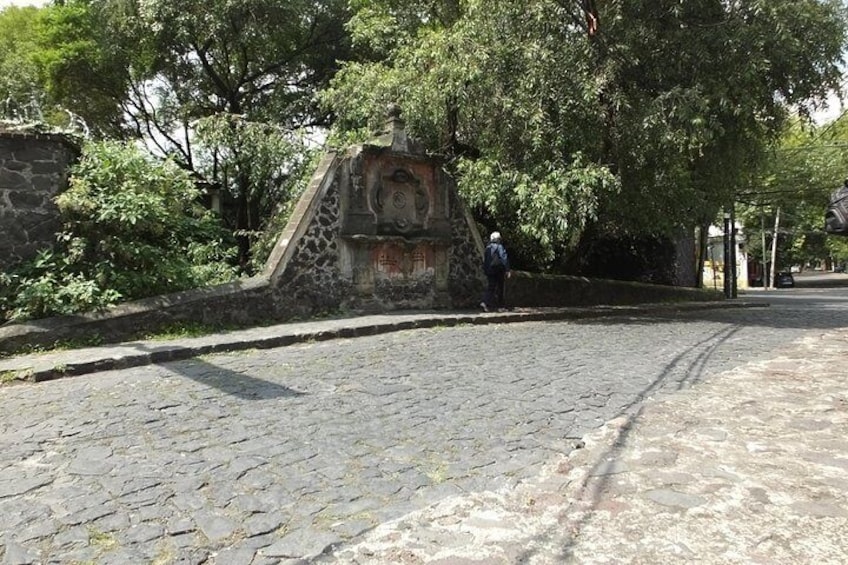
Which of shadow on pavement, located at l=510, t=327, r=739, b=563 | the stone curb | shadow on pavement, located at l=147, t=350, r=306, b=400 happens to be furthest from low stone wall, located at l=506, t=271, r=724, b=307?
shadow on pavement, located at l=147, t=350, r=306, b=400

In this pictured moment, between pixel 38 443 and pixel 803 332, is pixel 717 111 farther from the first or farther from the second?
pixel 38 443

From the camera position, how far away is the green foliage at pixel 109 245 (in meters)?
8.56

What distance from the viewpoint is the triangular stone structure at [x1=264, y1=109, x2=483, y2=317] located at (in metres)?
11.3

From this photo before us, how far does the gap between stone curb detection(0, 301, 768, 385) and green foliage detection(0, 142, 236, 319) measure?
983 millimetres

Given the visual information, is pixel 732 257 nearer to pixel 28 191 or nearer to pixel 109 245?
pixel 109 245

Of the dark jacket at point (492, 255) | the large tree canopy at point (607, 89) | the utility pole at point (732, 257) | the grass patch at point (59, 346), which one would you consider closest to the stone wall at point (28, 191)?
the grass patch at point (59, 346)

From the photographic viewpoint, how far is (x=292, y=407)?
5.59m

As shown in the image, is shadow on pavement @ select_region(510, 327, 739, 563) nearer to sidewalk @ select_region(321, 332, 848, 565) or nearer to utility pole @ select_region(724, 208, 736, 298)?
sidewalk @ select_region(321, 332, 848, 565)

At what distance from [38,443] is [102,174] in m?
6.04

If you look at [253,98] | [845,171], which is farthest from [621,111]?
[845,171]

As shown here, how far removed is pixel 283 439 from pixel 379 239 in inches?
300

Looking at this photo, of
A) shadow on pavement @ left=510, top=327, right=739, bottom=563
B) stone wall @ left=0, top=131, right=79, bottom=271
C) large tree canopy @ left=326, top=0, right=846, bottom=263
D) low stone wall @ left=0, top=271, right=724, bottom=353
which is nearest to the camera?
shadow on pavement @ left=510, top=327, right=739, bottom=563

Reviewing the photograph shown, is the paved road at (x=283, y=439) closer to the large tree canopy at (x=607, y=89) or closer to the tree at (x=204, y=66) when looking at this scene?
the large tree canopy at (x=607, y=89)

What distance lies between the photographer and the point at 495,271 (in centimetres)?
1300
